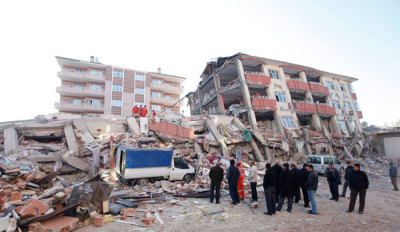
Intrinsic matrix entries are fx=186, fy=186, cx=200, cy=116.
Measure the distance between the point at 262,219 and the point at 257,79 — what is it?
21.6m

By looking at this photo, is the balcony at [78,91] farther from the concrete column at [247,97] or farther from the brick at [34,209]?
the brick at [34,209]

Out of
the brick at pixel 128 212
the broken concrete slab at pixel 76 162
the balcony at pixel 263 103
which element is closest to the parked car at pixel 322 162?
the balcony at pixel 263 103

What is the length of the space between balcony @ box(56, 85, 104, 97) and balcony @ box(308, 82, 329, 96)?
1385 inches

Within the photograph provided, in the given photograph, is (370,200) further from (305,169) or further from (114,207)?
(114,207)

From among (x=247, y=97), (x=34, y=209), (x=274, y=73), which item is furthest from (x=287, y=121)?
(x=34, y=209)

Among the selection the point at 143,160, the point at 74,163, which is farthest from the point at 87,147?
the point at 143,160

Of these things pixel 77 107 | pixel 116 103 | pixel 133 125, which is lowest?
pixel 133 125

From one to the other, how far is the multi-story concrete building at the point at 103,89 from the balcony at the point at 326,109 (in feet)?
78.9

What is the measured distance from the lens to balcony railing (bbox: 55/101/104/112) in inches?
1191

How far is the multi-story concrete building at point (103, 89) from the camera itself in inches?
1238

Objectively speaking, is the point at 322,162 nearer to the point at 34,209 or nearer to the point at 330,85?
the point at 34,209

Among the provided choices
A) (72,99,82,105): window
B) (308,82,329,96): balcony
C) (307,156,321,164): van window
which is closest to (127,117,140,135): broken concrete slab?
(307,156,321,164): van window

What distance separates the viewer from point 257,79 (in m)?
24.8

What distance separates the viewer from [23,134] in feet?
47.8
